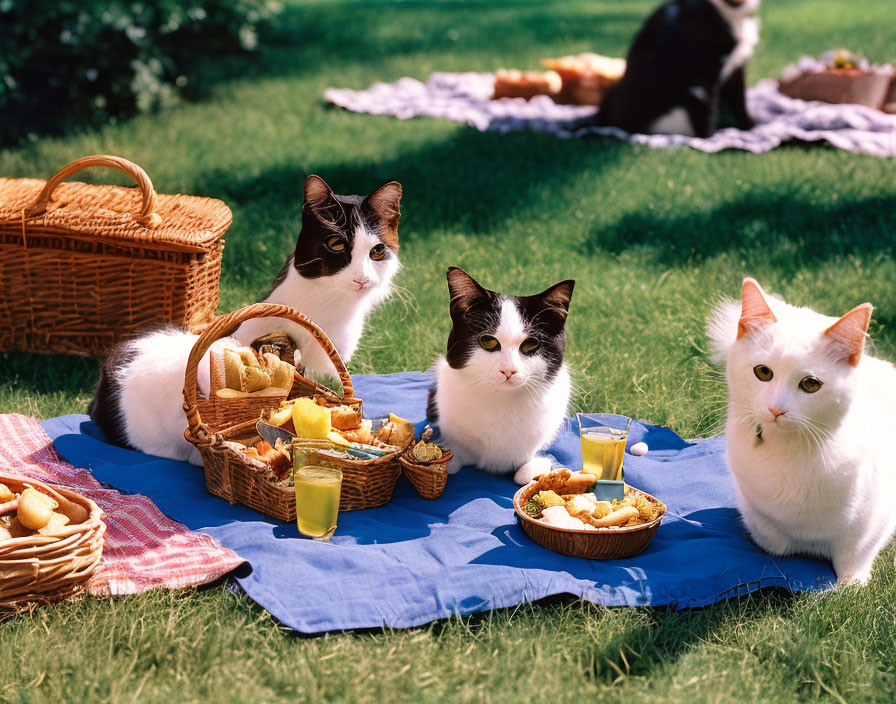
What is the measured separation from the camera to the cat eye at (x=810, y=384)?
2.46 m

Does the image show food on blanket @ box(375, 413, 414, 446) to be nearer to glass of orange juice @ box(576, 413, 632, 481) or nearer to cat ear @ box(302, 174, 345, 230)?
glass of orange juice @ box(576, 413, 632, 481)

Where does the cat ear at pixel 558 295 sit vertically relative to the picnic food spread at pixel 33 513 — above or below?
above

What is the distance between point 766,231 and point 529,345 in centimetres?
358

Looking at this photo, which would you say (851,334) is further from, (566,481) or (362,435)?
(362,435)

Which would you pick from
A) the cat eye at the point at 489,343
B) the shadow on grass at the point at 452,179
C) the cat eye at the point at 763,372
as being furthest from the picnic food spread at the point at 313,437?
the shadow on grass at the point at 452,179

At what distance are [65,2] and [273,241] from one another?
3595 mm

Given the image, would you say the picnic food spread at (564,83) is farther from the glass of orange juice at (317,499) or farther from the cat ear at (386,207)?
the glass of orange juice at (317,499)

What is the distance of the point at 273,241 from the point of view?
5.77 meters

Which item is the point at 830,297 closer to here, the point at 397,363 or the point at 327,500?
the point at 397,363

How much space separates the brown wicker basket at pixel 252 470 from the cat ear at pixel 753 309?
124 cm

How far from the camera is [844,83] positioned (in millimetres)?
8180

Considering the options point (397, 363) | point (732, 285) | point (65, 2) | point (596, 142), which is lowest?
point (397, 363)

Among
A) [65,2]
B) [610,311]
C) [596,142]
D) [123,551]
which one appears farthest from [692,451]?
[65,2]

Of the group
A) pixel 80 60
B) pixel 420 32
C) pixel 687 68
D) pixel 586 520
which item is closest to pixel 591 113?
pixel 687 68
